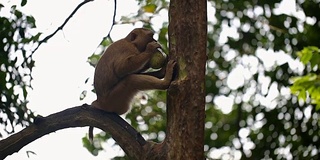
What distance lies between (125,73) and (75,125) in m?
0.71

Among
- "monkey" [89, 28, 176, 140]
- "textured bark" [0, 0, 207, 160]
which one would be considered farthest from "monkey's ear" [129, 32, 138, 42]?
"textured bark" [0, 0, 207, 160]

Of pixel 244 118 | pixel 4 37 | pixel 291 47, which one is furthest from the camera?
pixel 244 118

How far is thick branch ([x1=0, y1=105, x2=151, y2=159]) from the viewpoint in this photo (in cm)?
604

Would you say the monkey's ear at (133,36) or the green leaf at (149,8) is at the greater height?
the green leaf at (149,8)

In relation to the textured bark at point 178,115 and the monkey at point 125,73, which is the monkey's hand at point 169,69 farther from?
the monkey at point 125,73

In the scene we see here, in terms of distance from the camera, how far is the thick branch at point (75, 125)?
238 inches

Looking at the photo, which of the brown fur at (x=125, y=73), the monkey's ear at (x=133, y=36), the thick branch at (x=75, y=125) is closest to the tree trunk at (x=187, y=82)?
the thick branch at (x=75, y=125)

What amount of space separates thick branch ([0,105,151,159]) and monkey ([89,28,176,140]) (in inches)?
18.0

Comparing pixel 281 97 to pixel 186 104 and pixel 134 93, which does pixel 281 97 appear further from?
pixel 186 104

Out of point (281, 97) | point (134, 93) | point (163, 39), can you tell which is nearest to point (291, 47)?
point (281, 97)

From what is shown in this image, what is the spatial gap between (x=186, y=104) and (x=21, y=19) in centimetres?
245

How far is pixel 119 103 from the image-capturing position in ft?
22.5

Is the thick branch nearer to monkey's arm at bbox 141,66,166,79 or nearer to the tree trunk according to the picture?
the tree trunk

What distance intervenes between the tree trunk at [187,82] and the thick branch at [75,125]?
0.38 meters
